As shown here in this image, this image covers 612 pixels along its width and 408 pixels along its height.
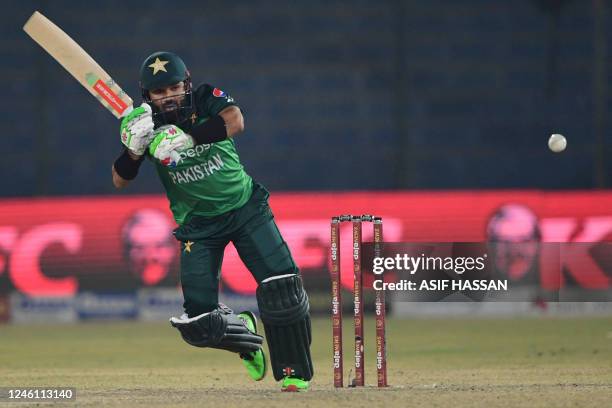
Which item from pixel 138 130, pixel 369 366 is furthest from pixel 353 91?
pixel 138 130

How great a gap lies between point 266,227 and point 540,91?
26.0ft

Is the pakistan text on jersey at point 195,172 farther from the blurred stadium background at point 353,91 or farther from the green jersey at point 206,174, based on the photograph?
the blurred stadium background at point 353,91

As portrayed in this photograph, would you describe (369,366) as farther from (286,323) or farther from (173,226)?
(173,226)

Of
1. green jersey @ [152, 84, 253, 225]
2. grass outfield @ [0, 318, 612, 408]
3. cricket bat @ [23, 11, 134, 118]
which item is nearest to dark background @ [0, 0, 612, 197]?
grass outfield @ [0, 318, 612, 408]

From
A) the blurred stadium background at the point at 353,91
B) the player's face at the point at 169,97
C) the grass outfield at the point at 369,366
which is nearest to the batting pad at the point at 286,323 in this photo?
the grass outfield at the point at 369,366

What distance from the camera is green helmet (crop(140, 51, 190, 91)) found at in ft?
23.0

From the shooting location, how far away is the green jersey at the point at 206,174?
7062 millimetres

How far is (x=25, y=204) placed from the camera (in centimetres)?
1384

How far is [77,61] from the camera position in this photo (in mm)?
7418

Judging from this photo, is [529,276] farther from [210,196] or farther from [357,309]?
[210,196]

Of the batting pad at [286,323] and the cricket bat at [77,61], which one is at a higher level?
the cricket bat at [77,61]

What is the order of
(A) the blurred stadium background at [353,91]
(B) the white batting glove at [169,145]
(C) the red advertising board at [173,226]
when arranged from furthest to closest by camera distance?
(A) the blurred stadium background at [353,91] → (C) the red advertising board at [173,226] → (B) the white batting glove at [169,145]

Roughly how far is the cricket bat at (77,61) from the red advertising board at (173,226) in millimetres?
6337

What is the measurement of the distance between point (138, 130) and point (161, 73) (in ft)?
1.25
